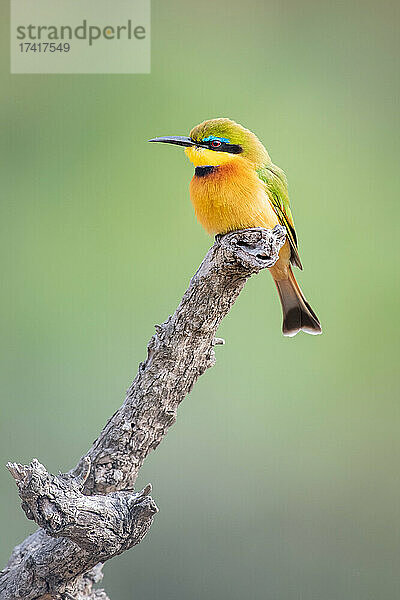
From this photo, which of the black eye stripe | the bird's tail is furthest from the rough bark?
the bird's tail

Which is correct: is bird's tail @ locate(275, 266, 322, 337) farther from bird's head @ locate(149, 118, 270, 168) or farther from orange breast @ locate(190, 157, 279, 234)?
bird's head @ locate(149, 118, 270, 168)

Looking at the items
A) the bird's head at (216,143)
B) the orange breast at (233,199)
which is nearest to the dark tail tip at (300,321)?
the orange breast at (233,199)

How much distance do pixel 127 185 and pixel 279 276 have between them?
6.65ft

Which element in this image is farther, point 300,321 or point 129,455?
point 300,321

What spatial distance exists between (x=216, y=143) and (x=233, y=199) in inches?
5.5

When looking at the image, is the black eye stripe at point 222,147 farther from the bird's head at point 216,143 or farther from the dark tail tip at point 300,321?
the dark tail tip at point 300,321

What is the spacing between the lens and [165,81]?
3998mm

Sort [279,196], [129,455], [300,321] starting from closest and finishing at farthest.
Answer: [129,455]
[279,196]
[300,321]

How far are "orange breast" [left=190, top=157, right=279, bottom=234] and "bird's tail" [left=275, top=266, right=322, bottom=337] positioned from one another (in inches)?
8.7

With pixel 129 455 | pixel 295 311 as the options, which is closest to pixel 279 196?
pixel 295 311

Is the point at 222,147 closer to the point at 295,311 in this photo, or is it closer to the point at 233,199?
the point at 233,199

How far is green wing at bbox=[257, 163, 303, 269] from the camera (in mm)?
1885

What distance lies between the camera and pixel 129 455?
1686 mm

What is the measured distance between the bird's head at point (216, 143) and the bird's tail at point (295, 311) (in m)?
0.34
